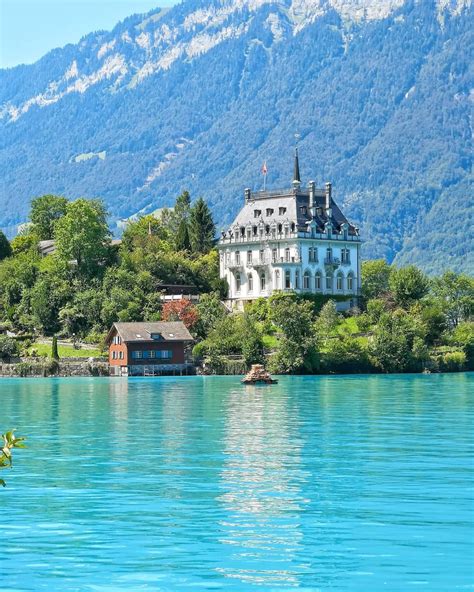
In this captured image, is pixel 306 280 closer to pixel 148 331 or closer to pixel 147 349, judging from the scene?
pixel 148 331

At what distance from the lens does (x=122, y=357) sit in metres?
121

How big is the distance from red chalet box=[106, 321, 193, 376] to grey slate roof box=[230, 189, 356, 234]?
70.5 feet

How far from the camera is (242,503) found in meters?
33.4

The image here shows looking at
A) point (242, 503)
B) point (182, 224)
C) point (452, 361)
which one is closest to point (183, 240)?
point (182, 224)

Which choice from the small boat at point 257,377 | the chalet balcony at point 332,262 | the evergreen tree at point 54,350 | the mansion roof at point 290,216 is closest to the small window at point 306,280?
the chalet balcony at point 332,262

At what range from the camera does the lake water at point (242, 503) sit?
2620 cm

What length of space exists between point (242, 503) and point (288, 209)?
106 m

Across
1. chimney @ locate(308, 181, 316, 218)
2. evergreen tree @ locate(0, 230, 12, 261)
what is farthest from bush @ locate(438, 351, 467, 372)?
evergreen tree @ locate(0, 230, 12, 261)

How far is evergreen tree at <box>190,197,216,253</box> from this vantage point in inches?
6176

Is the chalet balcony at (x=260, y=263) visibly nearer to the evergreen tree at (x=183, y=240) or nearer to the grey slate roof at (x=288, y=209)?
the grey slate roof at (x=288, y=209)

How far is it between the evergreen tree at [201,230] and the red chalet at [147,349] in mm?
35411

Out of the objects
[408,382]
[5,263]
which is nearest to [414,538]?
[408,382]

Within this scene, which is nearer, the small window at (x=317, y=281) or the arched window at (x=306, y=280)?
the arched window at (x=306, y=280)

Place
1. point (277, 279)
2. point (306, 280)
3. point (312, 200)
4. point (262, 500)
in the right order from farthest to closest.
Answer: point (312, 200) < point (277, 279) < point (306, 280) < point (262, 500)
